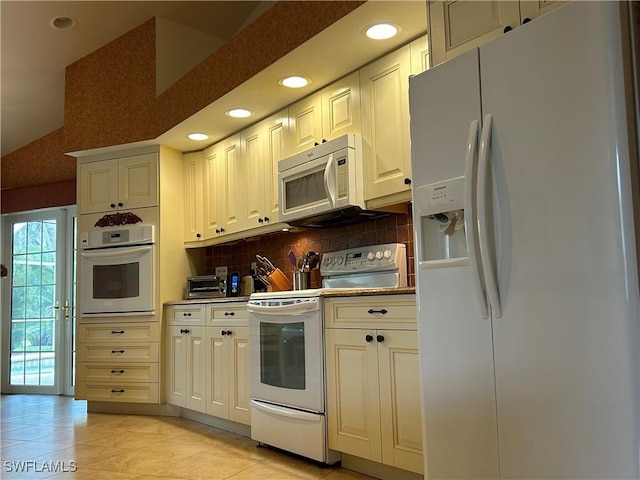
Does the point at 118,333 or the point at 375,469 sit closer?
the point at 375,469

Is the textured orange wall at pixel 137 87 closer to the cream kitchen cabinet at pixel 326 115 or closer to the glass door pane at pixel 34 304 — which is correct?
the cream kitchen cabinet at pixel 326 115

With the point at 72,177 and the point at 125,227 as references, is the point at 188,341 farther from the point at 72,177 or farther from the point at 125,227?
the point at 72,177

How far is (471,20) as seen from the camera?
207 cm

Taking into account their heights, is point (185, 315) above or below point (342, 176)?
below

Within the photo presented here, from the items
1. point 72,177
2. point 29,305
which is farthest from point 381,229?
point 29,305

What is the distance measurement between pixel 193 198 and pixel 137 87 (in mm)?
986

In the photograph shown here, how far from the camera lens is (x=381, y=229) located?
11.4 feet

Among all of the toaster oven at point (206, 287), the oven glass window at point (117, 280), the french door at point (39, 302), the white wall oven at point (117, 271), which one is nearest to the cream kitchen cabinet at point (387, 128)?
the toaster oven at point (206, 287)

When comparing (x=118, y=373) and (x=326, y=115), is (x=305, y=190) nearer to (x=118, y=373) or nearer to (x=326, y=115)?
(x=326, y=115)

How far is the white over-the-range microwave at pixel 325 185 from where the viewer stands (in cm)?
320

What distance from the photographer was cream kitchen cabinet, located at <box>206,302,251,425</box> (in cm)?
359

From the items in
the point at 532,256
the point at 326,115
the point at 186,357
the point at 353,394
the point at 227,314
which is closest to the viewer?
the point at 532,256

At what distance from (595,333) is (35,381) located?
5.91 metres

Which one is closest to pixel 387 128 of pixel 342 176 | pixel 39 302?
pixel 342 176
